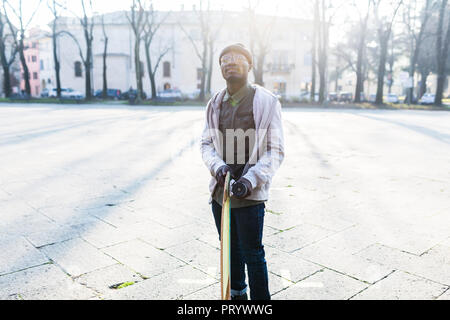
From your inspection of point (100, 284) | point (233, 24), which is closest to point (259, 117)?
point (100, 284)

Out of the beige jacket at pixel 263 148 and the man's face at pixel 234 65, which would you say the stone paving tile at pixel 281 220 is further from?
the man's face at pixel 234 65

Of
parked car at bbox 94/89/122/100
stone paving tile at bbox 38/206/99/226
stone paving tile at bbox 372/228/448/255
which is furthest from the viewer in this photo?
parked car at bbox 94/89/122/100

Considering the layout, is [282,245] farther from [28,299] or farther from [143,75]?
[143,75]

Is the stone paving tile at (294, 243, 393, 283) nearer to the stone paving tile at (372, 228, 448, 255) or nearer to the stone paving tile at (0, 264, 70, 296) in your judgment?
the stone paving tile at (372, 228, 448, 255)

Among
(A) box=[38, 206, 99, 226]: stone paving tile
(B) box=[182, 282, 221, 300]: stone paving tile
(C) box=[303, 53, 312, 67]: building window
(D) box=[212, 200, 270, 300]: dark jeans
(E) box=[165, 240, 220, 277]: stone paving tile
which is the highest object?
(C) box=[303, 53, 312, 67]: building window

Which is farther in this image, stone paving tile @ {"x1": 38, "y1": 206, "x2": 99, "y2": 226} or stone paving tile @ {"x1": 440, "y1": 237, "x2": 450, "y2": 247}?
stone paving tile @ {"x1": 38, "y1": 206, "x2": 99, "y2": 226}

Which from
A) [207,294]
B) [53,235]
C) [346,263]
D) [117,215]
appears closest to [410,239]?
[346,263]

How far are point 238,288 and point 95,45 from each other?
5106 centimetres

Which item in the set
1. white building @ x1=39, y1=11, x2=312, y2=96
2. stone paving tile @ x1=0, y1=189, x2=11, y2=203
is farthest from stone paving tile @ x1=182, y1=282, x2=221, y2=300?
white building @ x1=39, y1=11, x2=312, y2=96

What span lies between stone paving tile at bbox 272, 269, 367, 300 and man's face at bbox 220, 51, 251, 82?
1.55 m

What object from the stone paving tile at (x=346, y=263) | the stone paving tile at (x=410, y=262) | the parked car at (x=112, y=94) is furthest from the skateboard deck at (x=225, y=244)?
the parked car at (x=112, y=94)

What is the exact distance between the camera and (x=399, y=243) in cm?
383

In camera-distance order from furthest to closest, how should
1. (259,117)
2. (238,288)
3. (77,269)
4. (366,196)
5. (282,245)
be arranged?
(366,196) < (282,245) < (77,269) < (238,288) < (259,117)

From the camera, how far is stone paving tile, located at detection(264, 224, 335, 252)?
12.5ft
